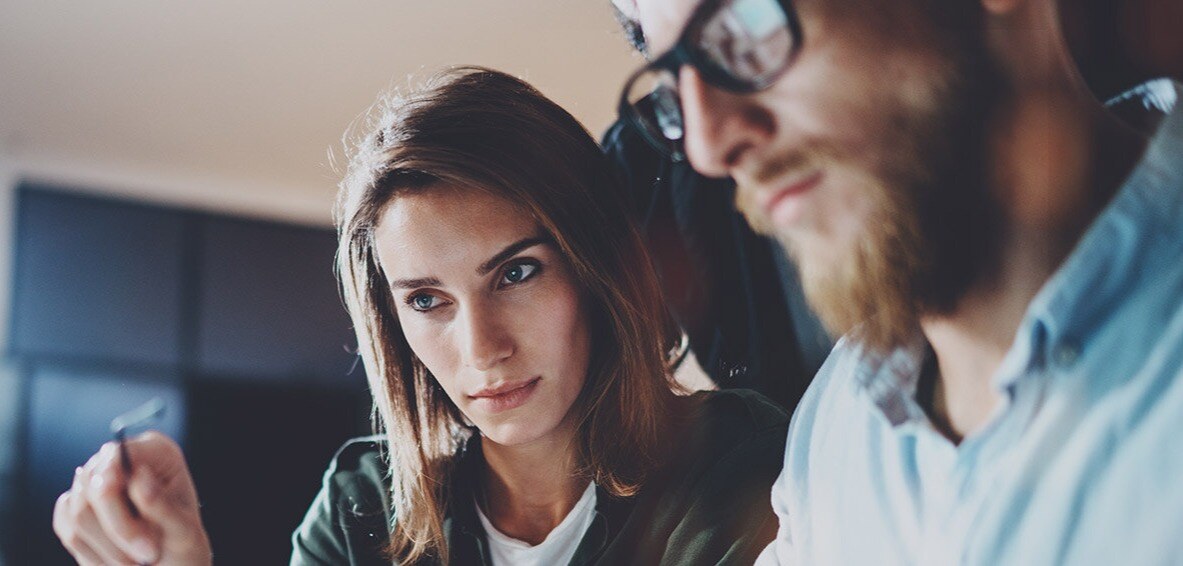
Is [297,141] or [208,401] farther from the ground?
[297,141]

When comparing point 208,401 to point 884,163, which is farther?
point 208,401

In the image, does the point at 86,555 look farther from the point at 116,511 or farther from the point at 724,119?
the point at 724,119

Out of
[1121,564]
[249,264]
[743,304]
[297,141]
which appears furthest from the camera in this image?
[249,264]

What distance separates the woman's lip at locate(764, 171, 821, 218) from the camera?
474 millimetres

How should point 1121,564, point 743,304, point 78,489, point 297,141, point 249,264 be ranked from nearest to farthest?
point 1121,564
point 78,489
point 743,304
point 297,141
point 249,264

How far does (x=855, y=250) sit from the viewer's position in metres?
0.47

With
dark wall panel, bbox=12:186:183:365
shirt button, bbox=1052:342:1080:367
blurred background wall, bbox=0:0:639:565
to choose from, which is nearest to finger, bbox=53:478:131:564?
shirt button, bbox=1052:342:1080:367

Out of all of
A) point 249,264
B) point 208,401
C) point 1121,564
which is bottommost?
point 1121,564

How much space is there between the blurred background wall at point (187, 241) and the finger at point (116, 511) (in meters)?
0.80

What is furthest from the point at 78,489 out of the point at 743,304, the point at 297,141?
the point at 297,141

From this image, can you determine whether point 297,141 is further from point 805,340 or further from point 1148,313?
point 1148,313

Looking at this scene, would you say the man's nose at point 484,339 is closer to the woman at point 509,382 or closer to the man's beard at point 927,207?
the woman at point 509,382

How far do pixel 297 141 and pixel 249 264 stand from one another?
0.37 m

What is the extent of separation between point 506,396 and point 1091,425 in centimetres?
45
